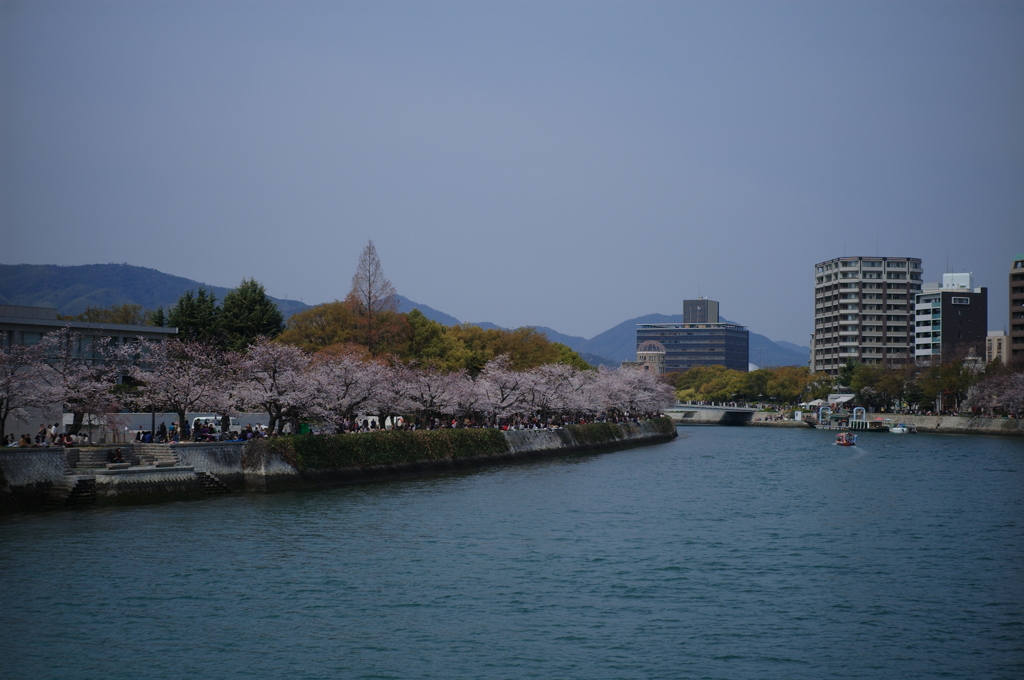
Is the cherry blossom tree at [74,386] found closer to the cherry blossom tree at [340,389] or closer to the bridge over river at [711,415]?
the cherry blossom tree at [340,389]

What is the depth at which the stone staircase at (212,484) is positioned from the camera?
42.1 metres

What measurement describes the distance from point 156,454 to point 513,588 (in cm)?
2340

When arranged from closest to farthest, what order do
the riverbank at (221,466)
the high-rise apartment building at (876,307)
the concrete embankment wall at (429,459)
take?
the riverbank at (221,466), the concrete embankment wall at (429,459), the high-rise apartment building at (876,307)

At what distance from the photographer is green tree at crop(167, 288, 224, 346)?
80000 millimetres

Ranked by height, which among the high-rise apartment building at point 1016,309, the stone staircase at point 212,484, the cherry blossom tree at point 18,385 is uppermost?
the high-rise apartment building at point 1016,309

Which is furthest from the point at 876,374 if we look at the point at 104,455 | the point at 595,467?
the point at 104,455

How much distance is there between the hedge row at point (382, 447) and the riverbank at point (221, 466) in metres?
0.06

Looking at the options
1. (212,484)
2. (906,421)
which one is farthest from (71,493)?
(906,421)

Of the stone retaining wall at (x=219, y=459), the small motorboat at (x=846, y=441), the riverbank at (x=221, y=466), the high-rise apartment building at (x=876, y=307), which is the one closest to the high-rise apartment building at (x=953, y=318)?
the high-rise apartment building at (x=876, y=307)

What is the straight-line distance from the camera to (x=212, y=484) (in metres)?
42.5

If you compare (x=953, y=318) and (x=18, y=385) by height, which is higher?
(x=953, y=318)

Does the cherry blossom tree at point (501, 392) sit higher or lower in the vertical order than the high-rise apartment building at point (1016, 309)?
lower

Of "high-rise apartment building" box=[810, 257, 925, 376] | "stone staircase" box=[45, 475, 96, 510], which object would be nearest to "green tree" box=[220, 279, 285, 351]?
"stone staircase" box=[45, 475, 96, 510]

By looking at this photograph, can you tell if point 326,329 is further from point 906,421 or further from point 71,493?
point 906,421
